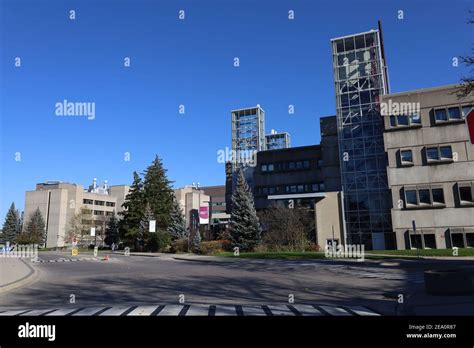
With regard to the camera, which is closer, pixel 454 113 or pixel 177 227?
pixel 454 113

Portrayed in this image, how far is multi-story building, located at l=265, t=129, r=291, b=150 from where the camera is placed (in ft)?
338

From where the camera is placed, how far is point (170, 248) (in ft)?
173

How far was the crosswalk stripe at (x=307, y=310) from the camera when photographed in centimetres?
890

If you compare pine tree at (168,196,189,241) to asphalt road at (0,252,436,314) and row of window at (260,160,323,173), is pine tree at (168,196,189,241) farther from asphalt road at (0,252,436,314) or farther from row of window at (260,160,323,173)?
asphalt road at (0,252,436,314)

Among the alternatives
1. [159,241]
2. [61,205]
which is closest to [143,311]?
[159,241]

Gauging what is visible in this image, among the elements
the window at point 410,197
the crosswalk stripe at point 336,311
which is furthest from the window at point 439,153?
the crosswalk stripe at point 336,311

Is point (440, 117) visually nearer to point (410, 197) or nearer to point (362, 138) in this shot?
point (410, 197)

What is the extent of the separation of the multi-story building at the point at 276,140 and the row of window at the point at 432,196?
59.4 metres

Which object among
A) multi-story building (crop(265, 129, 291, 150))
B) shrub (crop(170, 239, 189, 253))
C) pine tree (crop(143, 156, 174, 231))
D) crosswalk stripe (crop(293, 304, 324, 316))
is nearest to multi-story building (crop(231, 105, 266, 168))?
multi-story building (crop(265, 129, 291, 150))

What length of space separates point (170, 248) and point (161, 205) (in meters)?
16.2

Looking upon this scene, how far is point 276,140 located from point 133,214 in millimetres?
50450

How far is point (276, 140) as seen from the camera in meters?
105
